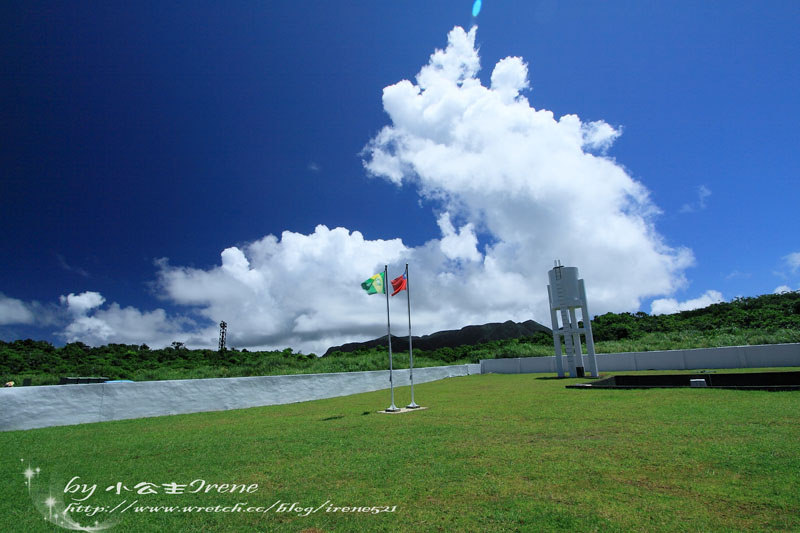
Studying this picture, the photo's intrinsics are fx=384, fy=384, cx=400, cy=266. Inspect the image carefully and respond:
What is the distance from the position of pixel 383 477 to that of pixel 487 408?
8035 mm

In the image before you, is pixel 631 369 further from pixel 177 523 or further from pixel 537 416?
pixel 177 523

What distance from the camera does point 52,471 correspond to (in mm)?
6797

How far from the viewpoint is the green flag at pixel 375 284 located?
46.7 feet

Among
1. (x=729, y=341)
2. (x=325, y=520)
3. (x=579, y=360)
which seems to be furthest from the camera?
(x=729, y=341)

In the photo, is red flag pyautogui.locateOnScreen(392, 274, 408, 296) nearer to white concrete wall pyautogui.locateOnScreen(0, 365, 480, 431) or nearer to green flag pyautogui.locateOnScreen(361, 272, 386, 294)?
green flag pyautogui.locateOnScreen(361, 272, 386, 294)

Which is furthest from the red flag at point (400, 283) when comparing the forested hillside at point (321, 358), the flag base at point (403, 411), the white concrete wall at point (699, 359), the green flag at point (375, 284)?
the white concrete wall at point (699, 359)

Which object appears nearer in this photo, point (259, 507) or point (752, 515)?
point (752, 515)

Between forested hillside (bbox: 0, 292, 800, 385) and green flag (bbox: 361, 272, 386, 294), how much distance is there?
44.8ft

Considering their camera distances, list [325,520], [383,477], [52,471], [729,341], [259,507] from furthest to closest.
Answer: [729,341] < [52,471] < [383,477] < [259,507] < [325,520]

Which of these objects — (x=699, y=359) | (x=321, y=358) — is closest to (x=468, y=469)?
(x=699, y=359)

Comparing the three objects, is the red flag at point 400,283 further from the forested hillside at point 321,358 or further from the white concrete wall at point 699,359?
the white concrete wall at point 699,359

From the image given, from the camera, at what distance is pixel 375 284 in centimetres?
1436

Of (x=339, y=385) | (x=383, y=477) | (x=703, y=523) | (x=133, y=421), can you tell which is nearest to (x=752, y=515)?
(x=703, y=523)

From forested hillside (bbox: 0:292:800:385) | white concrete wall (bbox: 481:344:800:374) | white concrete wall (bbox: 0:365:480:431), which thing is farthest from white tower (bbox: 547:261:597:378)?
white concrete wall (bbox: 0:365:480:431)
